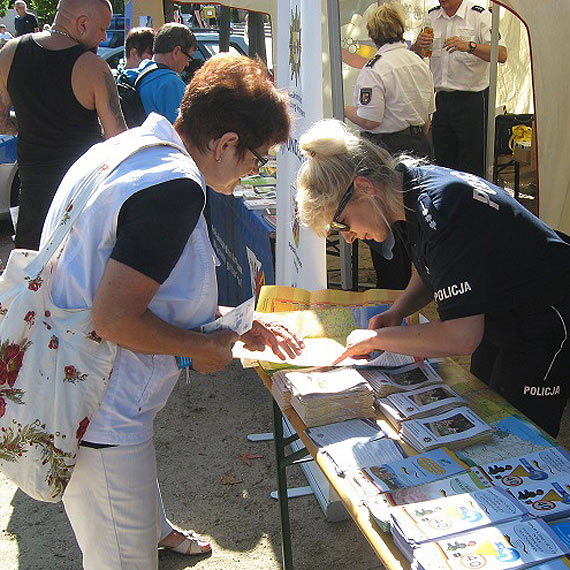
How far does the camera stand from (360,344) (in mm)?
1864

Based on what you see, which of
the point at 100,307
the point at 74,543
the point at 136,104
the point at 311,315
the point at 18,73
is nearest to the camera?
the point at 100,307

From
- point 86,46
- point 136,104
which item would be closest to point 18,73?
point 86,46

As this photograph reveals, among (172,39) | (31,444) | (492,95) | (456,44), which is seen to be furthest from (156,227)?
(456,44)

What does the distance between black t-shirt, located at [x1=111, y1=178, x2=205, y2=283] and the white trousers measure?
50 cm

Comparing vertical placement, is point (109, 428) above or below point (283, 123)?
below

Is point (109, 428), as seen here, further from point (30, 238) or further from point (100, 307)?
point (30, 238)

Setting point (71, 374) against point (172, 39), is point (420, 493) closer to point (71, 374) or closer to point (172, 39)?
point (71, 374)

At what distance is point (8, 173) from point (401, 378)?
5617mm

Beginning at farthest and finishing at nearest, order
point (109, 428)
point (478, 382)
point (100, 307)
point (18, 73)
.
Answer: point (18, 73) < point (478, 382) < point (109, 428) < point (100, 307)

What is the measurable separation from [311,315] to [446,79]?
338cm

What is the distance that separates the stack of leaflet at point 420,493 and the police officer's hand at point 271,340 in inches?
25.4

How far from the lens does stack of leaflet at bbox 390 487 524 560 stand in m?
1.20

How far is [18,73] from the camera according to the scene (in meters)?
3.26

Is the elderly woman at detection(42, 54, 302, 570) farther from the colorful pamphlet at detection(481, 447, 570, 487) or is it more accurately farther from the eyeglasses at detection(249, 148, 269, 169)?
the colorful pamphlet at detection(481, 447, 570, 487)
